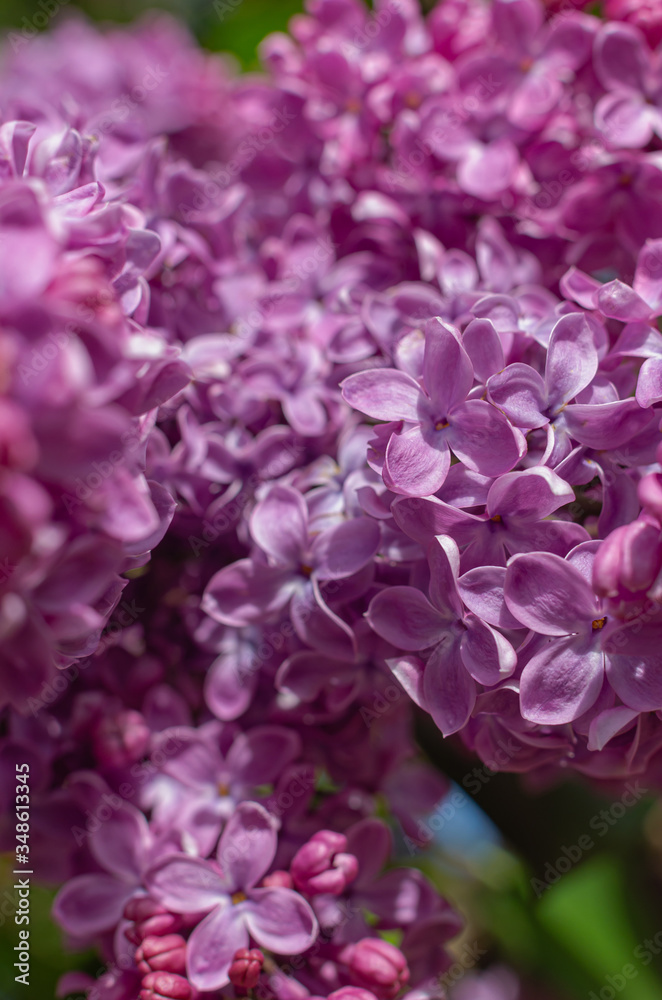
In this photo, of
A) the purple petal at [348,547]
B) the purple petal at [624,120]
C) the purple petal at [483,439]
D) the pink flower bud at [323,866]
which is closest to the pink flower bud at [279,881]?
the pink flower bud at [323,866]

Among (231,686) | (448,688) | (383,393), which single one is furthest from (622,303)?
(231,686)

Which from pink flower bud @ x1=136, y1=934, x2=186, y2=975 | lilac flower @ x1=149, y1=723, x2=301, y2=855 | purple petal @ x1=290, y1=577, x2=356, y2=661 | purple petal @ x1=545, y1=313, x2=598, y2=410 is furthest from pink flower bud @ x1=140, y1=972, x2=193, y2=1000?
purple petal @ x1=545, y1=313, x2=598, y2=410

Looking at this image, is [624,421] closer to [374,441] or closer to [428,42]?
[374,441]

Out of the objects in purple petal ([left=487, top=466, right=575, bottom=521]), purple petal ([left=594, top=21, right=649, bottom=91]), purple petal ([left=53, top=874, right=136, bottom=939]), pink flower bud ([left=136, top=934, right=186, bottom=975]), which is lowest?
purple petal ([left=53, top=874, right=136, bottom=939])

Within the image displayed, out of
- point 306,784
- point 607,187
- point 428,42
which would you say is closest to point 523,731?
point 306,784

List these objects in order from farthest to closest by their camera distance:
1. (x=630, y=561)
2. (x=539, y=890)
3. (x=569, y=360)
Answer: (x=539, y=890) → (x=569, y=360) → (x=630, y=561)

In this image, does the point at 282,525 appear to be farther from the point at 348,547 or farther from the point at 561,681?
the point at 561,681

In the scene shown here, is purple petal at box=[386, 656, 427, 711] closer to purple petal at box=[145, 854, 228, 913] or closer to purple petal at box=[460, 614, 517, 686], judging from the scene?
purple petal at box=[460, 614, 517, 686]
